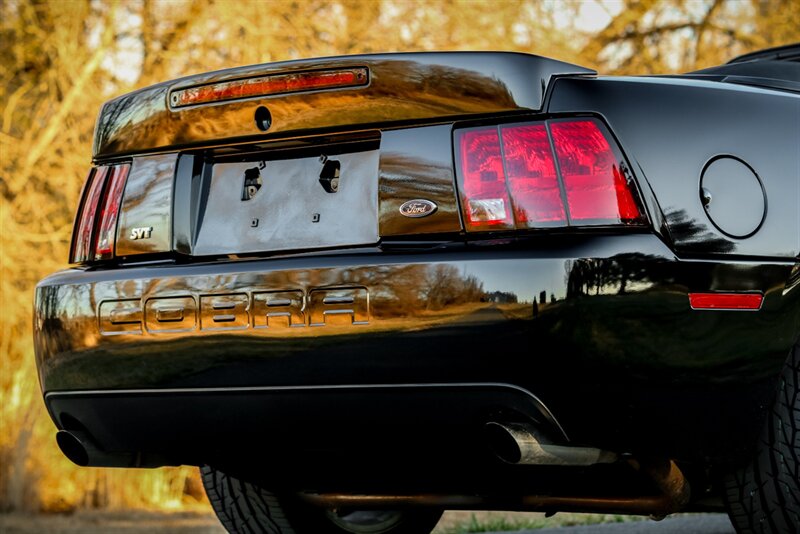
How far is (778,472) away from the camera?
291 cm

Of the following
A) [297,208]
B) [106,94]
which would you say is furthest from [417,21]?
Result: [297,208]

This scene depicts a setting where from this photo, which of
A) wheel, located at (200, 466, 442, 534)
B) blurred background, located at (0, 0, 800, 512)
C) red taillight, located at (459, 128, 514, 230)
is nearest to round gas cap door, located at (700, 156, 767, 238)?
red taillight, located at (459, 128, 514, 230)

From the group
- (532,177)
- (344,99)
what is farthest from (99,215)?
(532,177)

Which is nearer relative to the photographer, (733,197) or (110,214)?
(733,197)

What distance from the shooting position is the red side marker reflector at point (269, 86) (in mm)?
3125

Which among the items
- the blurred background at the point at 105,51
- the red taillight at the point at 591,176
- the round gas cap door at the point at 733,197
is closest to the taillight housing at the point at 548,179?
the red taillight at the point at 591,176

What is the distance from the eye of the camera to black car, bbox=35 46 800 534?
278 centimetres

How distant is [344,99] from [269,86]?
0.24 m

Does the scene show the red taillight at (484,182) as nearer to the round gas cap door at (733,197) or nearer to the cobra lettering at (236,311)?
the cobra lettering at (236,311)

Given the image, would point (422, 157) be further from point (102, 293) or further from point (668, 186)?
point (102, 293)

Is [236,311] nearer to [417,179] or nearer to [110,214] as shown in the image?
[417,179]

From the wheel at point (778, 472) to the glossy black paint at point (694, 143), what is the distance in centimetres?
32

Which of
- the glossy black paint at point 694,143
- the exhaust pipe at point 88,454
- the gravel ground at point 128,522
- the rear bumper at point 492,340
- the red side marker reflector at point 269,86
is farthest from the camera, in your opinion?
the gravel ground at point 128,522

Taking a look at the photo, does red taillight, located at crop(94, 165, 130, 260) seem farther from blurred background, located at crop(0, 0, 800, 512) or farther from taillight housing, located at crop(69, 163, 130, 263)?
blurred background, located at crop(0, 0, 800, 512)
